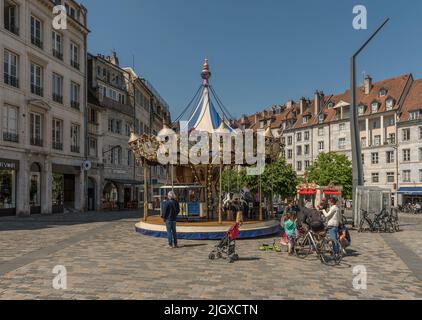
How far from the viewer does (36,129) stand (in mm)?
27859

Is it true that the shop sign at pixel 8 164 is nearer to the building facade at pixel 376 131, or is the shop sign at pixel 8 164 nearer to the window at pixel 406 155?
the building facade at pixel 376 131

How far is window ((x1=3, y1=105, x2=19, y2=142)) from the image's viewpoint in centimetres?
2475

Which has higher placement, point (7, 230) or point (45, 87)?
point (45, 87)

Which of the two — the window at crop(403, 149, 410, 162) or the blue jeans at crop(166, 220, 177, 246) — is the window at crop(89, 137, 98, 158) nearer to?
the blue jeans at crop(166, 220, 177, 246)

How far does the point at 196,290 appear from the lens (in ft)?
24.2

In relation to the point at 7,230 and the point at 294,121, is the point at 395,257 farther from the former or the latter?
the point at 294,121

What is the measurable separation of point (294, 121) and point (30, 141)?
159 feet

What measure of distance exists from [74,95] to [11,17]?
8.21 m

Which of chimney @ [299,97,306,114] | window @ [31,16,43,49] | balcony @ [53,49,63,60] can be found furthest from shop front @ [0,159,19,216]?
chimney @ [299,97,306,114]

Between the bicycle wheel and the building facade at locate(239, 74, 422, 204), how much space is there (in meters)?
33.5

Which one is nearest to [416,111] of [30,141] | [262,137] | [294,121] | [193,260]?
[294,121]

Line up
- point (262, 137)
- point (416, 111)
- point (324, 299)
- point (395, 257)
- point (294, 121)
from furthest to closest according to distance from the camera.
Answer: point (294, 121)
point (416, 111)
point (262, 137)
point (395, 257)
point (324, 299)

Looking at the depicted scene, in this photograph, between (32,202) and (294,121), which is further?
(294,121)

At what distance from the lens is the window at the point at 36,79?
27.5 meters
